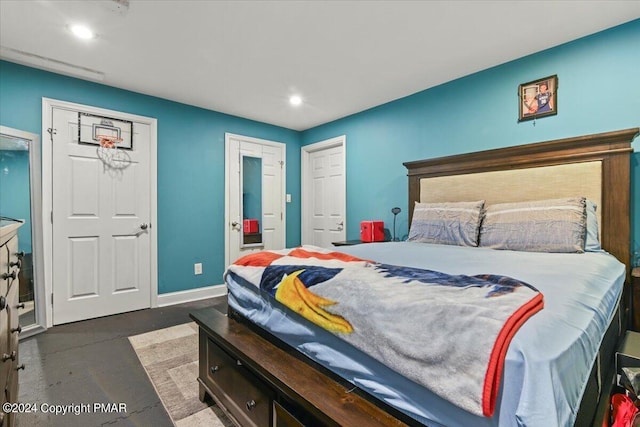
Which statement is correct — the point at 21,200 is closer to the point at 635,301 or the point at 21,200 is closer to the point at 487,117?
the point at 487,117

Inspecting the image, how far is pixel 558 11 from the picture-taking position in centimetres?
206

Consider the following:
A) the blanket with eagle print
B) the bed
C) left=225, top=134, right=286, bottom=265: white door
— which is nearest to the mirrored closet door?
left=225, top=134, right=286, bottom=265: white door

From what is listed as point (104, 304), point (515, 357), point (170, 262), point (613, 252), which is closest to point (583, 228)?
point (613, 252)

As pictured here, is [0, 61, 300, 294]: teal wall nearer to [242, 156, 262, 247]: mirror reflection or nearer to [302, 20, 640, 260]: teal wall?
[242, 156, 262, 247]: mirror reflection

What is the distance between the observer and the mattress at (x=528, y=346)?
2.22 ft

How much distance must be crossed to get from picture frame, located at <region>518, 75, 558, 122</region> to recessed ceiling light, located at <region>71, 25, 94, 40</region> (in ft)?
11.6

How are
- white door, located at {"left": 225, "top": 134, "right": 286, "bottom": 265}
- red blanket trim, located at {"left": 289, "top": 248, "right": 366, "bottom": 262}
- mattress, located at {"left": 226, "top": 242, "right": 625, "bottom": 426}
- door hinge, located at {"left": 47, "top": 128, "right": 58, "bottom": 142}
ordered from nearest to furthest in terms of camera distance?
1. mattress, located at {"left": 226, "top": 242, "right": 625, "bottom": 426}
2. red blanket trim, located at {"left": 289, "top": 248, "right": 366, "bottom": 262}
3. door hinge, located at {"left": 47, "top": 128, "right": 58, "bottom": 142}
4. white door, located at {"left": 225, "top": 134, "right": 286, "bottom": 265}

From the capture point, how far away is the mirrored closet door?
2.72 metres

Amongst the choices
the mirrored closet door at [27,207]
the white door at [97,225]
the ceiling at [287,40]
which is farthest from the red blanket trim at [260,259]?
the mirrored closet door at [27,207]

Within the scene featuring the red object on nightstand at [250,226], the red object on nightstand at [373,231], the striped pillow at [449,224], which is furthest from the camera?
the red object on nightstand at [250,226]

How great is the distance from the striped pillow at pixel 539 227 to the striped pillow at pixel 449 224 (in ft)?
0.37

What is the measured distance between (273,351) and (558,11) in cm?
279

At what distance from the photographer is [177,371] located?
2145 millimetres

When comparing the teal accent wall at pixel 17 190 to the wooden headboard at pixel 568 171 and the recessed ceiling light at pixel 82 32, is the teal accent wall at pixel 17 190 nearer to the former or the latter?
the recessed ceiling light at pixel 82 32
